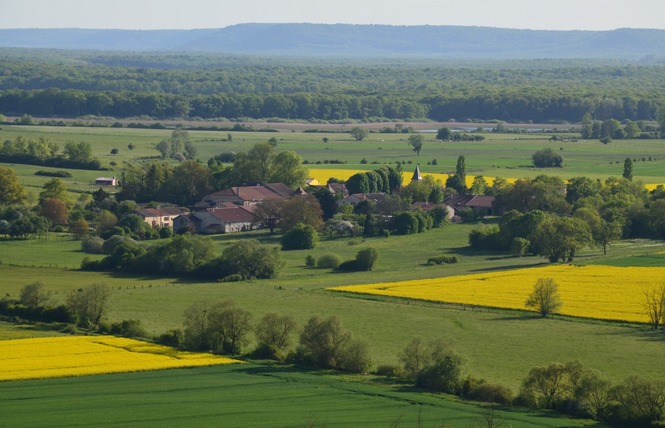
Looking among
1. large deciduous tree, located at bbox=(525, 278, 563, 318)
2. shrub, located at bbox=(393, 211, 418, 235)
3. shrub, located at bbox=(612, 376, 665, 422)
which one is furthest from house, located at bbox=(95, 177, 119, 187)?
shrub, located at bbox=(612, 376, 665, 422)

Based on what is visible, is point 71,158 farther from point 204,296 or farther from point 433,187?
point 204,296

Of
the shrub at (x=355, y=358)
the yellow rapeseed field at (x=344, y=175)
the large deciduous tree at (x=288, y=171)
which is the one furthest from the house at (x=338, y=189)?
the shrub at (x=355, y=358)

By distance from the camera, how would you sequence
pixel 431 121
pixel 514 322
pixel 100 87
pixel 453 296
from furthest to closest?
1. pixel 100 87
2. pixel 431 121
3. pixel 453 296
4. pixel 514 322

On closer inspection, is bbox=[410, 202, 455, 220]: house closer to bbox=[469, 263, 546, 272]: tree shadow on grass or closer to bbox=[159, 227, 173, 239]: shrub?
bbox=[159, 227, 173, 239]: shrub

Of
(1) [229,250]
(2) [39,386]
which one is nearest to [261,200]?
(1) [229,250]

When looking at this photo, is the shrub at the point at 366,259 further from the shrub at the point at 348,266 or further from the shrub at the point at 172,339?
the shrub at the point at 172,339

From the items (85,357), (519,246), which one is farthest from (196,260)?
(85,357)
